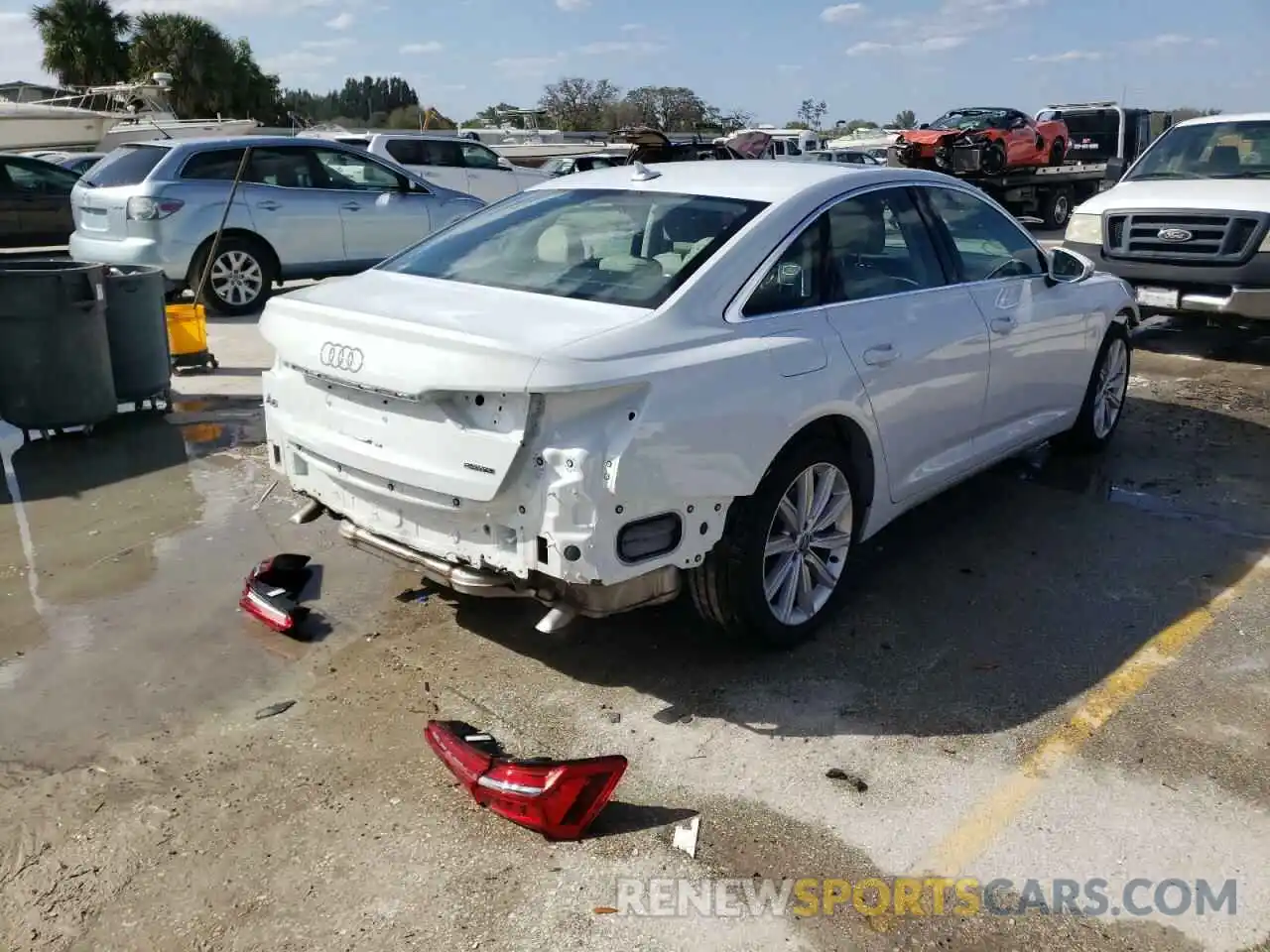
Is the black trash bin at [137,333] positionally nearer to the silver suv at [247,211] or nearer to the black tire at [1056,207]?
the silver suv at [247,211]

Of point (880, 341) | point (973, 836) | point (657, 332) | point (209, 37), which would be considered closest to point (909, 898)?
point (973, 836)

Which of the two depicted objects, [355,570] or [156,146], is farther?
[156,146]

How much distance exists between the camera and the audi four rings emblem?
366cm

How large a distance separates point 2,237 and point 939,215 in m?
17.0

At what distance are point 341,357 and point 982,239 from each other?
121 inches

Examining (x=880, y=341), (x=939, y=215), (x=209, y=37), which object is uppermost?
(x=209, y=37)

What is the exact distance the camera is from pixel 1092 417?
6.38 metres

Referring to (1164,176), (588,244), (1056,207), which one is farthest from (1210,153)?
(1056,207)

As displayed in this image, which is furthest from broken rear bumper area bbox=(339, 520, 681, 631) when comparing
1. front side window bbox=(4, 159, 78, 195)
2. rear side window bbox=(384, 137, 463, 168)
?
front side window bbox=(4, 159, 78, 195)

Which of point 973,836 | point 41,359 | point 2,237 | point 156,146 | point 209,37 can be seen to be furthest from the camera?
point 209,37

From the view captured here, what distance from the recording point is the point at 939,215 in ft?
16.2

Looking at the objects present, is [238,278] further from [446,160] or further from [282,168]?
[446,160]

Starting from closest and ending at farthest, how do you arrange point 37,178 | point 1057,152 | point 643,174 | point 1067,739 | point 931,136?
point 1067,739 → point 643,174 → point 37,178 → point 931,136 → point 1057,152

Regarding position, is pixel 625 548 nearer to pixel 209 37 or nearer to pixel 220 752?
pixel 220 752
